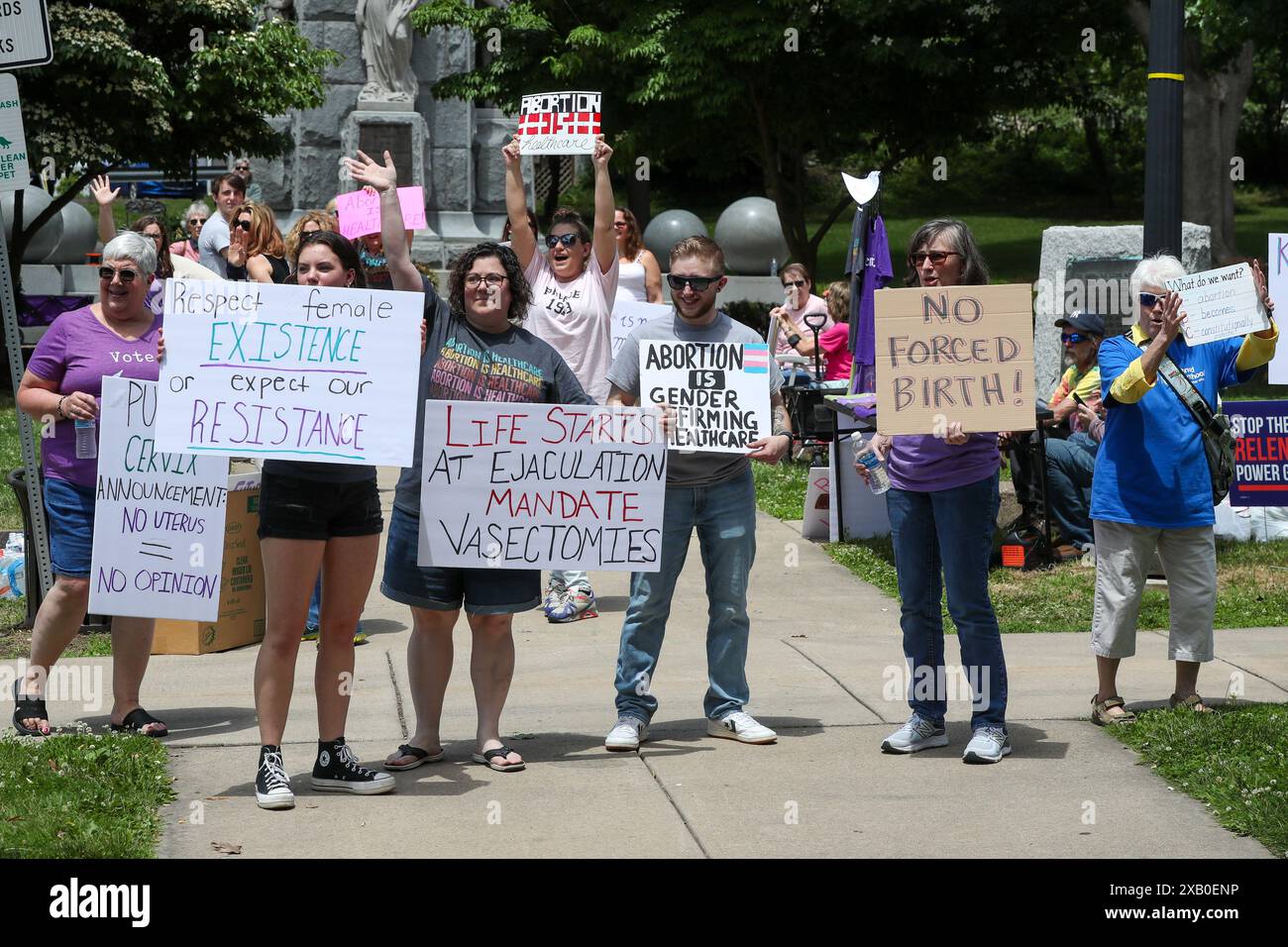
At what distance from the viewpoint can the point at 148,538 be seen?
6.38 meters

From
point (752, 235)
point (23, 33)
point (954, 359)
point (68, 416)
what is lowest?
point (68, 416)

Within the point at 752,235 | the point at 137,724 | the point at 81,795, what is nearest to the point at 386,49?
the point at 752,235

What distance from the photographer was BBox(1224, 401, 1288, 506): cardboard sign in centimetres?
972

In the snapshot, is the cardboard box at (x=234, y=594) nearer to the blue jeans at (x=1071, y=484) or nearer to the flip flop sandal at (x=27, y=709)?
the flip flop sandal at (x=27, y=709)

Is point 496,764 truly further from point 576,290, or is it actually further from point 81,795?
point 576,290

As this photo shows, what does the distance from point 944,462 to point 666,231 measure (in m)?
22.2

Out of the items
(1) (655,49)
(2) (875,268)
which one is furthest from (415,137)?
(2) (875,268)

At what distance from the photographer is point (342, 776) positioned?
572 cm

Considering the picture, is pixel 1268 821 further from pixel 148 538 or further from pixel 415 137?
pixel 415 137

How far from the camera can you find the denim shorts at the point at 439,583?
5.91 metres

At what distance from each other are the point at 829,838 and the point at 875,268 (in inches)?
310

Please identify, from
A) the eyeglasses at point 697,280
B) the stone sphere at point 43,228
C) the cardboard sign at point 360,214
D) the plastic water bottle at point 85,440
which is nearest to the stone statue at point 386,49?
the stone sphere at point 43,228

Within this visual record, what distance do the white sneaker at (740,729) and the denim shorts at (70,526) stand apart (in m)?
A: 2.57

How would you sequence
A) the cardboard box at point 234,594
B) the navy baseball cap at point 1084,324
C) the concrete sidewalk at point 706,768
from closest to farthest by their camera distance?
1. the concrete sidewalk at point 706,768
2. the cardboard box at point 234,594
3. the navy baseball cap at point 1084,324
